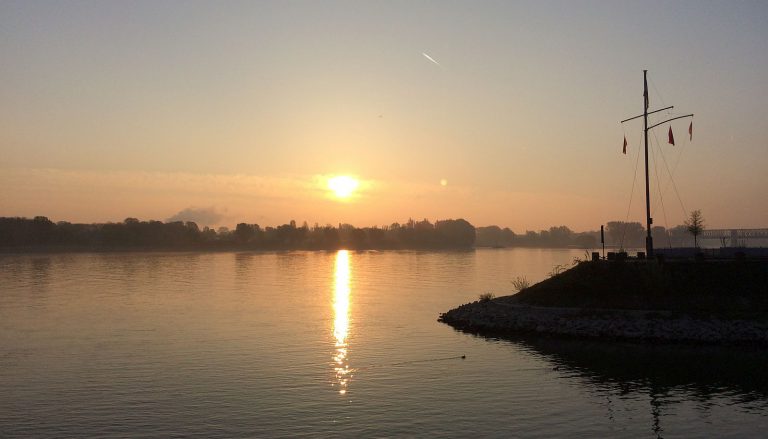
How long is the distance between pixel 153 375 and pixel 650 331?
37.8 metres

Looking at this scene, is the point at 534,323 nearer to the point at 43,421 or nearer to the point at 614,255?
the point at 614,255

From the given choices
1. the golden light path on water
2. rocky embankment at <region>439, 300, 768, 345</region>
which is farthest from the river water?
rocky embankment at <region>439, 300, 768, 345</region>

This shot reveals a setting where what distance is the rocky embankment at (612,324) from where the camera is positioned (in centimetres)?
5119

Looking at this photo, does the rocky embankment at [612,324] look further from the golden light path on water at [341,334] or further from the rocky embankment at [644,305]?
the golden light path on water at [341,334]

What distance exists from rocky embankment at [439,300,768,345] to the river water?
227 cm

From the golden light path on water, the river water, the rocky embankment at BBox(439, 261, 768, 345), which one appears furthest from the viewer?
the rocky embankment at BBox(439, 261, 768, 345)

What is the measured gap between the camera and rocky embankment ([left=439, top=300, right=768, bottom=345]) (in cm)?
5119

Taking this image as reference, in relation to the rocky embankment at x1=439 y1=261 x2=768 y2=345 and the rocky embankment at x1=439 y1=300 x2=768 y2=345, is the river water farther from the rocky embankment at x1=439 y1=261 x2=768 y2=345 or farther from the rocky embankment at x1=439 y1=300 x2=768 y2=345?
the rocky embankment at x1=439 y1=261 x2=768 y2=345

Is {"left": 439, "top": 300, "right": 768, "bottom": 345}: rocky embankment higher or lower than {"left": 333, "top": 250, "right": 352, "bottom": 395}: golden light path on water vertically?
higher

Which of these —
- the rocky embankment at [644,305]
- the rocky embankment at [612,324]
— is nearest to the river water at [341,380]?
the rocky embankment at [612,324]

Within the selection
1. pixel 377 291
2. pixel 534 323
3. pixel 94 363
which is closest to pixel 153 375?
pixel 94 363

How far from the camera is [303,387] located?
38094mm

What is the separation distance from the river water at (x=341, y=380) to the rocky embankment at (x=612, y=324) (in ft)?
7.45

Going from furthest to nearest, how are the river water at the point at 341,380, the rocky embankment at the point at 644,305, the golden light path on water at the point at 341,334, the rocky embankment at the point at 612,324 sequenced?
1. the rocky embankment at the point at 644,305
2. the rocky embankment at the point at 612,324
3. the golden light path on water at the point at 341,334
4. the river water at the point at 341,380
